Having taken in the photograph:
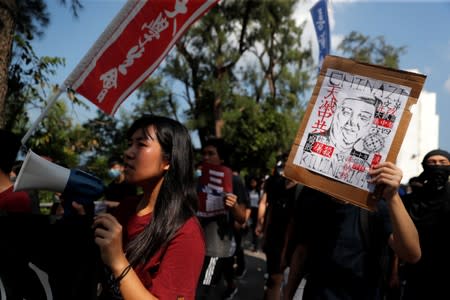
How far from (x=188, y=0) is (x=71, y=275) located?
1.86 metres

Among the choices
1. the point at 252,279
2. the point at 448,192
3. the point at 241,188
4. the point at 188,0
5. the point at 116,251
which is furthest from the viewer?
the point at 252,279

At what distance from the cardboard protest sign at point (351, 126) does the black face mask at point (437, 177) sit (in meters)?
1.73

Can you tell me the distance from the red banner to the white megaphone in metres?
0.93

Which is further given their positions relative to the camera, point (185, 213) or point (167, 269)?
point (185, 213)

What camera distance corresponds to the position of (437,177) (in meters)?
3.37

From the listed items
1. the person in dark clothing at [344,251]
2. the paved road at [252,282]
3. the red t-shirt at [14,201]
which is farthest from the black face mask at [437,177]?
the red t-shirt at [14,201]

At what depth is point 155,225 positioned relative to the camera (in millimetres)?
1669

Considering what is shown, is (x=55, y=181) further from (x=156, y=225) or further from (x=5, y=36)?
(x=5, y=36)

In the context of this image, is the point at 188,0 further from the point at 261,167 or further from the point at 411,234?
the point at 261,167

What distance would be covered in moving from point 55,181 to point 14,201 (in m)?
0.98

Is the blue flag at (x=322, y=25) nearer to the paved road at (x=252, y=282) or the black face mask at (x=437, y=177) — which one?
the paved road at (x=252, y=282)

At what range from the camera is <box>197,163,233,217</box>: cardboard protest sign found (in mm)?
3619

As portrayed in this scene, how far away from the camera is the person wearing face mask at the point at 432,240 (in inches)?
116

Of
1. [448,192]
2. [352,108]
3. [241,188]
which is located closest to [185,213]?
[352,108]
